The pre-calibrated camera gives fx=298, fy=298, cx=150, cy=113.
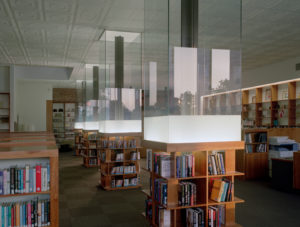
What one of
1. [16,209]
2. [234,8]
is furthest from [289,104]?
[16,209]

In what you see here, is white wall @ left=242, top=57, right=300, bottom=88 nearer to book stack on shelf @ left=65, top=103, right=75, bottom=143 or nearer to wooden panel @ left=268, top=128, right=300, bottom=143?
wooden panel @ left=268, top=128, right=300, bottom=143

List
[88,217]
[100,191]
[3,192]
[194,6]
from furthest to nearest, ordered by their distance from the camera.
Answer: [100,191] → [88,217] → [194,6] → [3,192]

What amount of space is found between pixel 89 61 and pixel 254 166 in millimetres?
6617

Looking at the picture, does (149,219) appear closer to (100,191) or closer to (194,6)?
(100,191)

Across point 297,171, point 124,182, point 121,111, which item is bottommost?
point 124,182

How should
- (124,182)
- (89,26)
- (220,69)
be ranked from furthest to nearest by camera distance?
(89,26), (124,182), (220,69)

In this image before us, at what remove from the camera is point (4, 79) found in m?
11.2

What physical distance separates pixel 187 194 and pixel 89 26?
480 centimetres

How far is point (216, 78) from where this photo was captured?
385 centimetres

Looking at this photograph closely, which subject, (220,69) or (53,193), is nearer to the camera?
(53,193)

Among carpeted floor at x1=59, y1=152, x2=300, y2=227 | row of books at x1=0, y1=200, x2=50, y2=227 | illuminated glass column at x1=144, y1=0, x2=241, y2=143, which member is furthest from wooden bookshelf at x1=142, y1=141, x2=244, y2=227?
row of books at x1=0, y1=200, x2=50, y2=227

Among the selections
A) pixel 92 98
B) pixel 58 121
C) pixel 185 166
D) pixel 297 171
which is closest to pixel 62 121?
pixel 58 121

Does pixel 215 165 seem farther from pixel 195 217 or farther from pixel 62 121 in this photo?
pixel 62 121

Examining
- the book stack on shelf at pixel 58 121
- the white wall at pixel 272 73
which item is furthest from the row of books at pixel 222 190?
the book stack on shelf at pixel 58 121
